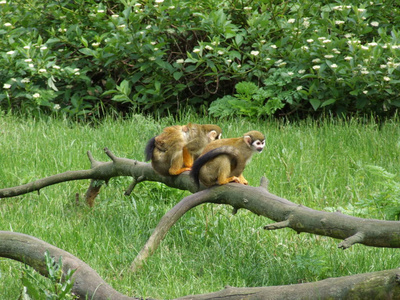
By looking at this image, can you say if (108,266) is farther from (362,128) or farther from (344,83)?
(344,83)

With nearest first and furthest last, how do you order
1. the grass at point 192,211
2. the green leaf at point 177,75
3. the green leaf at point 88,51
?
the grass at point 192,211, the green leaf at point 177,75, the green leaf at point 88,51

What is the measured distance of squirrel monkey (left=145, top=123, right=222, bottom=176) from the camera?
14.1ft

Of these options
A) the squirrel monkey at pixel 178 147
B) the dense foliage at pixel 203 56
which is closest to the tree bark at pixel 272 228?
the squirrel monkey at pixel 178 147

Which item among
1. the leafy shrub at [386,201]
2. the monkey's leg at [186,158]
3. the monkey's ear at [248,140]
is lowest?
the leafy shrub at [386,201]

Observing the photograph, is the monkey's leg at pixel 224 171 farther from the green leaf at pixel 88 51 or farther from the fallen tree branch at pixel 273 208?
the green leaf at pixel 88 51

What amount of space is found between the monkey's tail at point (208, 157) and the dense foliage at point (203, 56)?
345 cm

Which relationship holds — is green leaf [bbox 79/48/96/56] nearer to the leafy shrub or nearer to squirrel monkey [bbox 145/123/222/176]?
squirrel monkey [bbox 145/123/222/176]

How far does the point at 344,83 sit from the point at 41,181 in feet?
13.8

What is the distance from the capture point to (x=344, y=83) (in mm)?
7191

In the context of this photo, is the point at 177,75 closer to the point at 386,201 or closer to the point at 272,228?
the point at 386,201

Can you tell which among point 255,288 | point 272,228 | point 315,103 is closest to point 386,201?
point 272,228

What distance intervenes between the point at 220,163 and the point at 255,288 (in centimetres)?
126

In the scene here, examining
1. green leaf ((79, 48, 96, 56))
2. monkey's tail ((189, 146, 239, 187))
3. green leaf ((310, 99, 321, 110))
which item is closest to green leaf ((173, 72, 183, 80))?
green leaf ((79, 48, 96, 56))

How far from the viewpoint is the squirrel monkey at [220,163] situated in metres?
3.92
